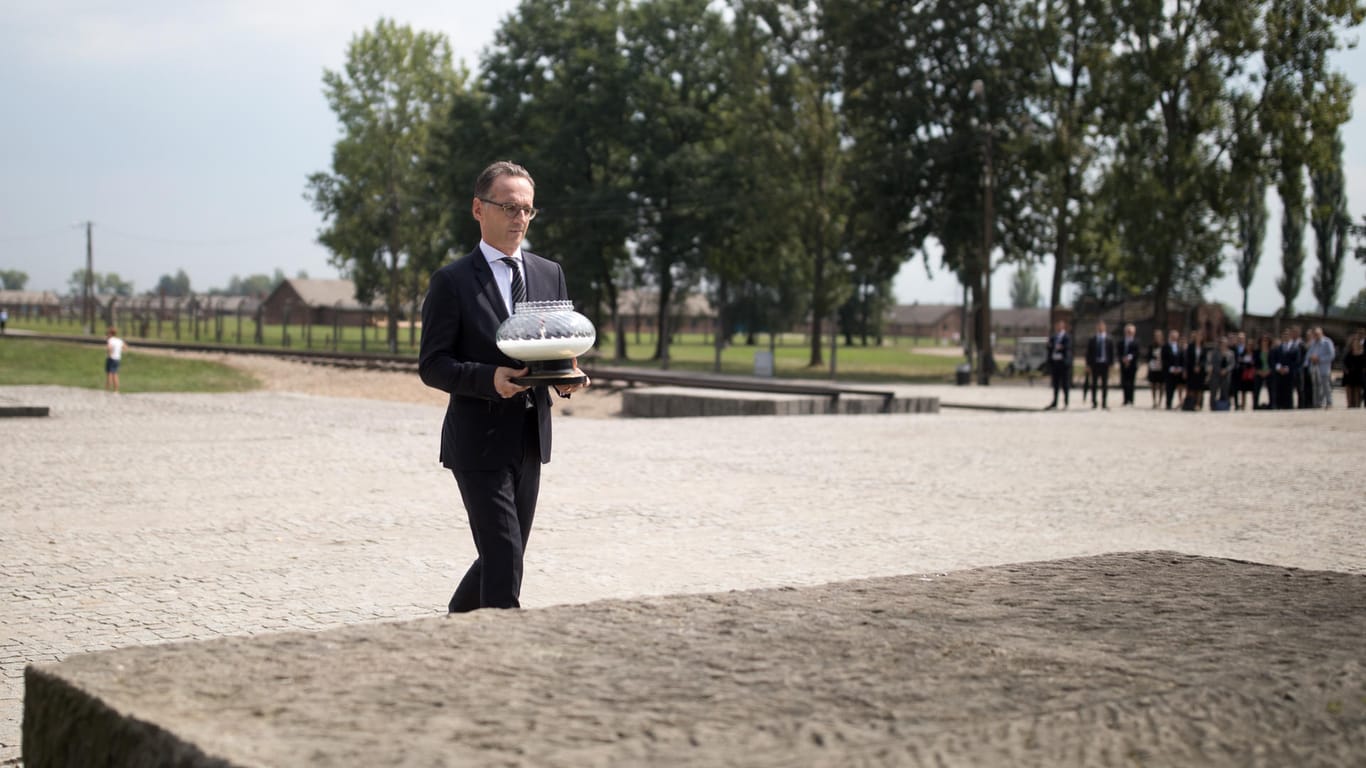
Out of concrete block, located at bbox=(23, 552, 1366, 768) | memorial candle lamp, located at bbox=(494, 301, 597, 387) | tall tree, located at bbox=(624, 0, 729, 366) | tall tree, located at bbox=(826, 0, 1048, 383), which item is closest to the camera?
concrete block, located at bbox=(23, 552, 1366, 768)

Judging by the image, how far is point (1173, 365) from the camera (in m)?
25.7

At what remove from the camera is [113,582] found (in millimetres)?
6980

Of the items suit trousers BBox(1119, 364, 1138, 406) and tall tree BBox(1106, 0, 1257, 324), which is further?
A: tall tree BBox(1106, 0, 1257, 324)

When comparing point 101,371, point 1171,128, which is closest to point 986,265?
point 1171,128

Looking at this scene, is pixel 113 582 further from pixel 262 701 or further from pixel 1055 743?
pixel 1055 743

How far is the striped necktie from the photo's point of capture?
14.9 ft

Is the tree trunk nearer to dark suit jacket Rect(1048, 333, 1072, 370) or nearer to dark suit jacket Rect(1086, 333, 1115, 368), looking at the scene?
dark suit jacket Rect(1086, 333, 1115, 368)

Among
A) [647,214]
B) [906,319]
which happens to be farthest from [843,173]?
[906,319]

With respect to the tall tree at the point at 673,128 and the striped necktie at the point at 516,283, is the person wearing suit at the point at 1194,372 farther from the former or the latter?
the tall tree at the point at 673,128

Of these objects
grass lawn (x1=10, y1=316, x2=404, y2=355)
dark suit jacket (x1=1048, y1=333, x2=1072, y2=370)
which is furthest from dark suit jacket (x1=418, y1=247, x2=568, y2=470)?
grass lawn (x1=10, y1=316, x2=404, y2=355)

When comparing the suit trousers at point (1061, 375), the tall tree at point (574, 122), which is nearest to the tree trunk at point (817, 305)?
the tall tree at point (574, 122)

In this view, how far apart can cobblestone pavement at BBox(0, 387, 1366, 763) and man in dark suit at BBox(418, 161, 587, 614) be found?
1.69 metres

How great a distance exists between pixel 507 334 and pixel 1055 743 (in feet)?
7.31

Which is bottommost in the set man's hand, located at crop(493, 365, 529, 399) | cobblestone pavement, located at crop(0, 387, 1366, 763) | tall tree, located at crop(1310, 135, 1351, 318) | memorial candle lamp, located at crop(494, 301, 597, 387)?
cobblestone pavement, located at crop(0, 387, 1366, 763)
